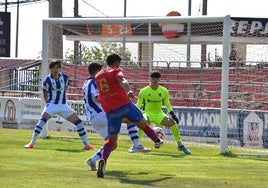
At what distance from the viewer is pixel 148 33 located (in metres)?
28.9

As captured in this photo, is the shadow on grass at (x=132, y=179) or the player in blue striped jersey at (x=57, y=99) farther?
the player in blue striped jersey at (x=57, y=99)

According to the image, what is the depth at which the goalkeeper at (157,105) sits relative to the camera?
1945cm

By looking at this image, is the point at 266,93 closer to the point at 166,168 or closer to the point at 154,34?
the point at 154,34

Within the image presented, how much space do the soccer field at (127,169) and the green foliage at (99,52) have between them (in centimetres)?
793

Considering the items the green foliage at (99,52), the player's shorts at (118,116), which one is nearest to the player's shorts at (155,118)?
the player's shorts at (118,116)

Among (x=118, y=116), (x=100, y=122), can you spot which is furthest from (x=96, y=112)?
(x=118, y=116)

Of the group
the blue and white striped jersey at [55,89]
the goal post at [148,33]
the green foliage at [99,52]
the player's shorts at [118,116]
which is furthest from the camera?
the green foliage at [99,52]

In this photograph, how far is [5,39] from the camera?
147 ft

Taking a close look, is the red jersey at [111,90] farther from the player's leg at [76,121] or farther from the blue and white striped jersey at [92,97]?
the player's leg at [76,121]

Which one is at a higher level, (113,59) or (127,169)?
(113,59)

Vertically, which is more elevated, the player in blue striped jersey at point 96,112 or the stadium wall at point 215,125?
the player in blue striped jersey at point 96,112

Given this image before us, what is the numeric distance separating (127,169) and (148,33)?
14597mm

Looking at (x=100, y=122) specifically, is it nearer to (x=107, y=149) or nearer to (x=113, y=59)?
(x=107, y=149)

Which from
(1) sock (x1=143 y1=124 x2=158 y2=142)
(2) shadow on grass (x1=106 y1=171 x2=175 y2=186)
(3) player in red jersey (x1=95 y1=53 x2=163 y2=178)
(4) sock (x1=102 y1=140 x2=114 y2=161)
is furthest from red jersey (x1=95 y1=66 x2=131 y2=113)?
(2) shadow on grass (x1=106 y1=171 x2=175 y2=186)
